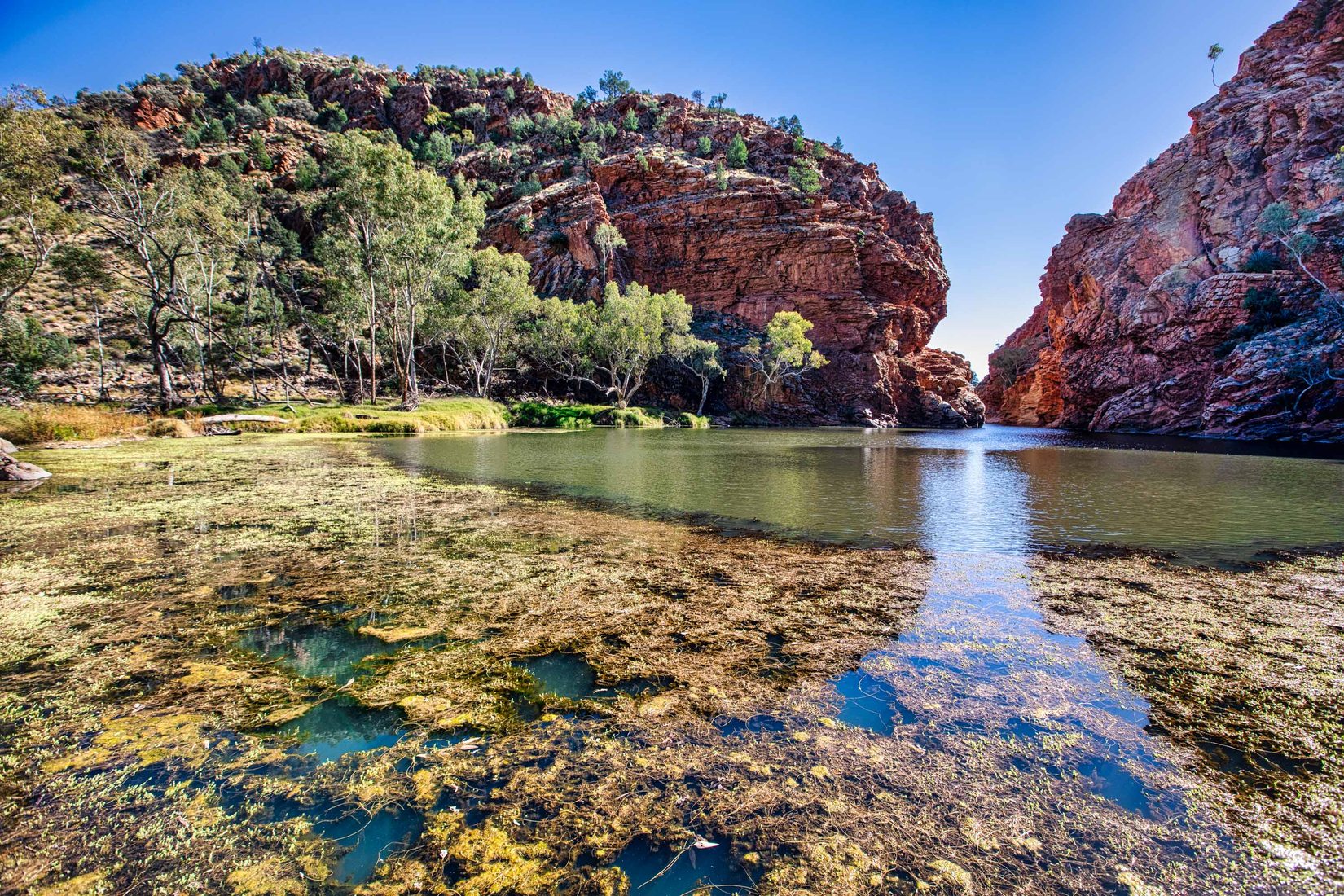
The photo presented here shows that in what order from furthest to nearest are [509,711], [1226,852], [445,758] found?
[509,711] < [445,758] < [1226,852]

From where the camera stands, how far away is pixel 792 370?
69.6 metres

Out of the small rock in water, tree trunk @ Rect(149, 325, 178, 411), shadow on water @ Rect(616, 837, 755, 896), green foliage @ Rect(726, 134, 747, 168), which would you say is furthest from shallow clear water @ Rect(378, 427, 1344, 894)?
green foliage @ Rect(726, 134, 747, 168)

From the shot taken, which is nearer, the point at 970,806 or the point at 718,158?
the point at 970,806

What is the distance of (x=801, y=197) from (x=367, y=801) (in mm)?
85921

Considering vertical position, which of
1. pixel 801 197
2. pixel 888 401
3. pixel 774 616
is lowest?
pixel 774 616

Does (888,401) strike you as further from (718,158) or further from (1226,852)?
(1226,852)

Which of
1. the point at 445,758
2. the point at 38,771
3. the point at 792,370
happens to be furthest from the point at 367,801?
the point at 792,370

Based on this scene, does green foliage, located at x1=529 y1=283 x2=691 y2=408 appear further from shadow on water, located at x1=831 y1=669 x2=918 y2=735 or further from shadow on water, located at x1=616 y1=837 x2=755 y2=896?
shadow on water, located at x1=616 y1=837 x2=755 y2=896

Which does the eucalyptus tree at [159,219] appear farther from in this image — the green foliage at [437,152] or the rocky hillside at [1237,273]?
the rocky hillside at [1237,273]

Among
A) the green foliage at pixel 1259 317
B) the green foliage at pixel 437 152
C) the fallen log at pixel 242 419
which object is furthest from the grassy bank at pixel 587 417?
the green foliage at pixel 437 152

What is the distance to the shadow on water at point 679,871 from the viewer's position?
92.0 inches

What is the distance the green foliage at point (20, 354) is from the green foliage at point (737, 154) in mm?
83099

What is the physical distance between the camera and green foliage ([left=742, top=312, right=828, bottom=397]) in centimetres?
6334

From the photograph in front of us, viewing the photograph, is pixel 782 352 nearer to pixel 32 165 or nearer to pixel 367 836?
pixel 32 165
